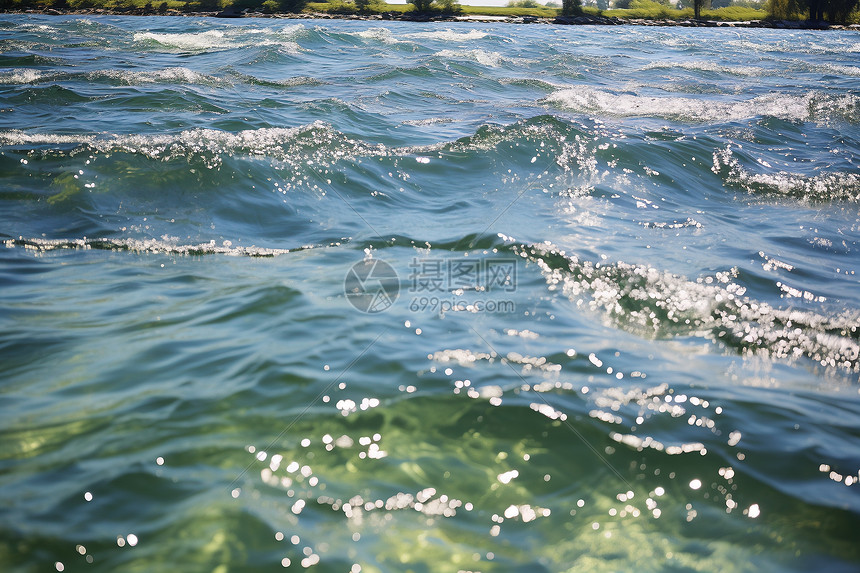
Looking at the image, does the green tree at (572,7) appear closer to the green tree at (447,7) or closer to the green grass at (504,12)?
the green grass at (504,12)

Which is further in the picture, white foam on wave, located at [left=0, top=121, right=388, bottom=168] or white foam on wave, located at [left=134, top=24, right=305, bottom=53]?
white foam on wave, located at [left=134, top=24, right=305, bottom=53]

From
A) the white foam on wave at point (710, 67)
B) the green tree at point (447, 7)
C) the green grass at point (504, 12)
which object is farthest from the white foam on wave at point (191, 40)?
the green grass at point (504, 12)

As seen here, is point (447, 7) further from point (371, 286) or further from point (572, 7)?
point (371, 286)

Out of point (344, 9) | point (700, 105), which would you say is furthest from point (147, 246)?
point (344, 9)

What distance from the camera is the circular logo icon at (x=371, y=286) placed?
358cm

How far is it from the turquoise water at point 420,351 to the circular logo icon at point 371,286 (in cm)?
Result: 2

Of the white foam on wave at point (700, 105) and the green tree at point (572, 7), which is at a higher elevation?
the green tree at point (572, 7)

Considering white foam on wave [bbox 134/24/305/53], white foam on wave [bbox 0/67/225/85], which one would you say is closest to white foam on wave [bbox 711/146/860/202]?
white foam on wave [bbox 0/67/225/85]

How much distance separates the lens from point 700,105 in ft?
37.7

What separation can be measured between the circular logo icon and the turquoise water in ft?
0.07

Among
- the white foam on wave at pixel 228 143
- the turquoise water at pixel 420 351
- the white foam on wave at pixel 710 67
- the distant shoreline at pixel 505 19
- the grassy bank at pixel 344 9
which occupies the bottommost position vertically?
the turquoise water at pixel 420 351

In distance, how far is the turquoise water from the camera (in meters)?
1.98

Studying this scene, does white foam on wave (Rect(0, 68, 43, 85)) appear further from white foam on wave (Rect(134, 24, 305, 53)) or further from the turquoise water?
white foam on wave (Rect(134, 24, 305, 53))

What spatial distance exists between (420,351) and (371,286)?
2.96 feet
